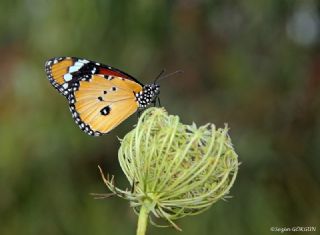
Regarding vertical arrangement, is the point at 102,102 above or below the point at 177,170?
above

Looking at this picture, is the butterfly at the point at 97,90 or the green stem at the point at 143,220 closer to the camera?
the green stem at the point at 143,220

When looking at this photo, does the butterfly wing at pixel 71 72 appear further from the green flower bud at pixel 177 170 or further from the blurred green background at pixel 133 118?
the blurred green background at pixel 133 118

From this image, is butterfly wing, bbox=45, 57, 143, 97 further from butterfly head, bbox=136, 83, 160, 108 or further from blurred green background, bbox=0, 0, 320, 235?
blurred green background, bbox=0, 0, 320, 235

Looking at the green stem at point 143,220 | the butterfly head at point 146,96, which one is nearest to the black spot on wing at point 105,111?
the butterfly head at point 146,96

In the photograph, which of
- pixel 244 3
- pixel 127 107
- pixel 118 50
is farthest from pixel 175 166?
pixel 244 3

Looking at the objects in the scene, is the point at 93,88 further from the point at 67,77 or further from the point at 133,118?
the point at 133,118

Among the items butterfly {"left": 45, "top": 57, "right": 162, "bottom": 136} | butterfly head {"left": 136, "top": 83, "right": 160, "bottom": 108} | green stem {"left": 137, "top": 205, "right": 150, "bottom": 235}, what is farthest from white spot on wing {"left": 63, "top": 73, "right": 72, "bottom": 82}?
green stem {"left": 137, "top": 205, "right": 150, "bottom": 235}

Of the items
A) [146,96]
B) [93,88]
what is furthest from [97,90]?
[146,96]
